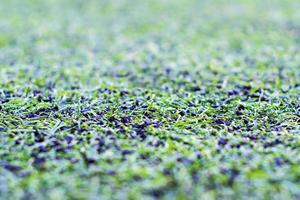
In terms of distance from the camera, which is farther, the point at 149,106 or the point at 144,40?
the point at 144,40

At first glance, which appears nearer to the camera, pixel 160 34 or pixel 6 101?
pixel 6 101

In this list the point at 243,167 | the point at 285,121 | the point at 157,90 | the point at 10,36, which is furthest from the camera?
the point at 10,36

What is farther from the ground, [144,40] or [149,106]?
[144,40]

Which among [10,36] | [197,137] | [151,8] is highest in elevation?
[151,8]

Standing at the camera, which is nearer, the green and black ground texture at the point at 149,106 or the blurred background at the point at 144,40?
the green and black ground texture at the point at 149,106

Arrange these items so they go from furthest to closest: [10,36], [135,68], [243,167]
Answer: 1. [10,36]
2. [135,68]
3. [243,167]

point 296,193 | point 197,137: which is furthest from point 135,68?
point 296,193

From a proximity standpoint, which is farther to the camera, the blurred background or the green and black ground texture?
the blurred background

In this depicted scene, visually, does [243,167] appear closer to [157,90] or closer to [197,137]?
[197,137]
